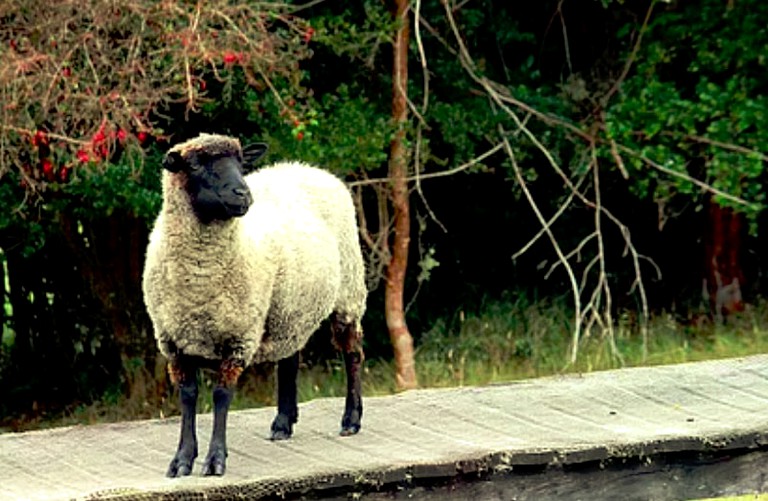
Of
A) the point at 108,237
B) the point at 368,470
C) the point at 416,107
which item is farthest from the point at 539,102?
the point at 368,470

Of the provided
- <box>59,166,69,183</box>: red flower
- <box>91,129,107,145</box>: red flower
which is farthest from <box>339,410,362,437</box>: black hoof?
<box>59,166,69,183</box>: red flower

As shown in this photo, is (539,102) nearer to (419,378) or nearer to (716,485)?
(419,378)

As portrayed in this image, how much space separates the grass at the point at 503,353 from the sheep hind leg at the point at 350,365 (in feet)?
13.4

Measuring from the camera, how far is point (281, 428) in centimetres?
694

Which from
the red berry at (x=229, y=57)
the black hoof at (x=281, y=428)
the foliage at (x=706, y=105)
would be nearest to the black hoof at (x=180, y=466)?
the black hoof at (x=281, y=428)

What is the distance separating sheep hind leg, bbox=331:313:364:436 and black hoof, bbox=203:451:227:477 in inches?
37.8

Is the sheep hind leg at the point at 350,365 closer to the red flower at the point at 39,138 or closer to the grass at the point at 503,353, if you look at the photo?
the red flower at the point at 39,138

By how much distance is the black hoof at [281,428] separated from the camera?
6.93 metres

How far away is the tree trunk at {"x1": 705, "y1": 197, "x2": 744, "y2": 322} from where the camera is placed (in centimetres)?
1286

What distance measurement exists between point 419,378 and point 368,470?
17.2ft

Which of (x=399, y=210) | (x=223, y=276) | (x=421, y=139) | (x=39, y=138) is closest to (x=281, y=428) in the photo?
(x=223, y=276)

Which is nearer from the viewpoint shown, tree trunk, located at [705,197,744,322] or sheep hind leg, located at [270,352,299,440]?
sheep hind leg, located at [270,352,299,440]

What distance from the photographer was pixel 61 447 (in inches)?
271

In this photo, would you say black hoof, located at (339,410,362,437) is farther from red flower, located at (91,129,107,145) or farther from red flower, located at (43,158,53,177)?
red flower, located at (43,158,53,177)
